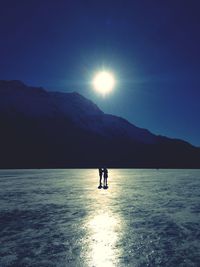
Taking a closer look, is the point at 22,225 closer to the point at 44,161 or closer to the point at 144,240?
the point at 144,240

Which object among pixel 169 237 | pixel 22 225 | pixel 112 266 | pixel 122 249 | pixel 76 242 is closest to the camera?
pixel 112 266

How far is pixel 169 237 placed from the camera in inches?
343

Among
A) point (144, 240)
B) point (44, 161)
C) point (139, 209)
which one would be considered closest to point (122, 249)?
point (144, 240)

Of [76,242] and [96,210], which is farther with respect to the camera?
[96,210]

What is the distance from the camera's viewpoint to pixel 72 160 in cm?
19512

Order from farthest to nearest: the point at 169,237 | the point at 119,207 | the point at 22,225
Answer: the point at 119,207 → the point at 22,225 → the point at 169,237

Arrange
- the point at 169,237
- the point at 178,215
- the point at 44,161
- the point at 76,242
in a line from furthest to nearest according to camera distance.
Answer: the point at 44,161
the point at 178,215
the point at 169,237
the point at 76,242


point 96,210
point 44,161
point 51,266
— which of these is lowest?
point 51,266

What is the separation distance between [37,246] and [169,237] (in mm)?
4058

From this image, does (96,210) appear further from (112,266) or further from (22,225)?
(112,266)

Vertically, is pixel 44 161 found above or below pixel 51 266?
above

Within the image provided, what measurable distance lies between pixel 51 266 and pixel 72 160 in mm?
190430

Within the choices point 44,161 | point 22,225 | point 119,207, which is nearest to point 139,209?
point 119,207

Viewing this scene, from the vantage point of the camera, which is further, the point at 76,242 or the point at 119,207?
the point at 119,207
